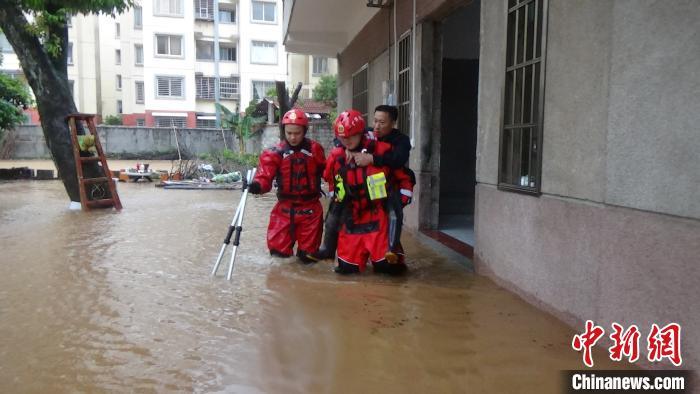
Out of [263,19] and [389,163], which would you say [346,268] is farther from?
[263,19]

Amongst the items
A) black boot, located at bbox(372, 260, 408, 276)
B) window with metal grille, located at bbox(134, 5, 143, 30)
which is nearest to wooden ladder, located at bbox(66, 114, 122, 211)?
black boot, located at bbox(372, 260, 408, 276)

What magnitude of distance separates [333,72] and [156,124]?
1227 centimetres

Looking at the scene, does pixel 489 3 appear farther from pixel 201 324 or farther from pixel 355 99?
pixel 355 99

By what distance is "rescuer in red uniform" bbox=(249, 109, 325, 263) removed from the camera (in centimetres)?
531

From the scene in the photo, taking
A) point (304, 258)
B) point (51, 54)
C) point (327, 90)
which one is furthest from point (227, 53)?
point (304, 258)

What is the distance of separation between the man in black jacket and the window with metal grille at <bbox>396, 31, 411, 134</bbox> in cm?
209

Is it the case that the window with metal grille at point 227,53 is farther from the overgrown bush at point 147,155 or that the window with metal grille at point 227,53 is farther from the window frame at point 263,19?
the overgrown bush at point 147,155

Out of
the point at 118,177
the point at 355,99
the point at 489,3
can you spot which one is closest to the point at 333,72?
the point at 118,177

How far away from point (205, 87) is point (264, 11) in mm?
6312

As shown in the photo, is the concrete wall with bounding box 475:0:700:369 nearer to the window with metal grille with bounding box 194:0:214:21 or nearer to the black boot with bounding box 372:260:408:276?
the black boot with bounding box 372:260:408:276

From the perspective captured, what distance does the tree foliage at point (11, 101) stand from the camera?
14.7m

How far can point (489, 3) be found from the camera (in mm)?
4914

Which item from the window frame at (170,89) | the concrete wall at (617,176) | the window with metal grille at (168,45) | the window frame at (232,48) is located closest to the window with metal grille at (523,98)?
the concrete wall at (617,176)

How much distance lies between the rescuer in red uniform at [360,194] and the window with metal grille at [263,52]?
3329cm
